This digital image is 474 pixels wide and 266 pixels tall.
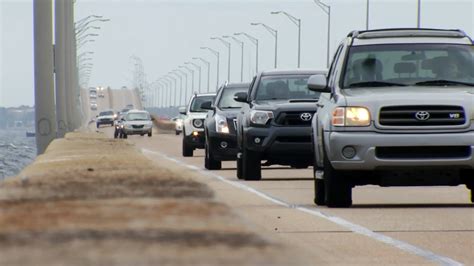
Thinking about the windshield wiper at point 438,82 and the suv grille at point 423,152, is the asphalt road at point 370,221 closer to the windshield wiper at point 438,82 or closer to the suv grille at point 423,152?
the suv grille at point 423,152

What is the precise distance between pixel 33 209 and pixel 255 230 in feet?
3.85

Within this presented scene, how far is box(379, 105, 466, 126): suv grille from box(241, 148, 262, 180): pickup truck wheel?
7.68 meters

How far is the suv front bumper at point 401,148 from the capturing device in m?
16.1

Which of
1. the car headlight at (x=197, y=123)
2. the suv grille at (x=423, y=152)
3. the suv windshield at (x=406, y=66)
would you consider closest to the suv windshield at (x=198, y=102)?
the car headlight at (x=197, y=123)

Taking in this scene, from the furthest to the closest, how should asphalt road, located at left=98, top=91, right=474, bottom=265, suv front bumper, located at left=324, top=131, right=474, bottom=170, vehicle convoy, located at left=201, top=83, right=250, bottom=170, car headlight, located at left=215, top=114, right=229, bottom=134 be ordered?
car headlight, located at left=215, top=114, right=229, bottom=134 < vehicle convoy, located at left=201, top=83, right=250, bottom=170 < suv front bumper, located at left=324, top=131, right=474, bottom=170 < asphalt road, located at left=98, top=91, right=474, bottom=265

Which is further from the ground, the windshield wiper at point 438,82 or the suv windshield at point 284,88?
the windshield wiper at point 438,82

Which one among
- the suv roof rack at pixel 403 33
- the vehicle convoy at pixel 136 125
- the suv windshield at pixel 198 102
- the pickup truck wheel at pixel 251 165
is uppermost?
the suv roof rack at pixel 403 33

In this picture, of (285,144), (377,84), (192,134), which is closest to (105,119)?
(192,134)

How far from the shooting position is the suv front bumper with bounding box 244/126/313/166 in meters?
23.3

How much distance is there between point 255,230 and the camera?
14.9ft

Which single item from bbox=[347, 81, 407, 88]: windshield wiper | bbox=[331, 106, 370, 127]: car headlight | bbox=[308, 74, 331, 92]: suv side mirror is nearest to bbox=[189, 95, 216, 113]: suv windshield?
bbox=[308, 74, 331, 92]: suv side mirror

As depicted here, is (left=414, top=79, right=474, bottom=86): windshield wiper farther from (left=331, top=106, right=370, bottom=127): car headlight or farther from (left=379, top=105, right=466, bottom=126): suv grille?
(left=331, top=106, right=370, bottom=127): car headlight

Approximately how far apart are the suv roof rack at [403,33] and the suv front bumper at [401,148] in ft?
6.12

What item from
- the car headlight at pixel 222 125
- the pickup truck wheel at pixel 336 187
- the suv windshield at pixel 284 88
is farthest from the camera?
the car headlight at pixel 222 125
